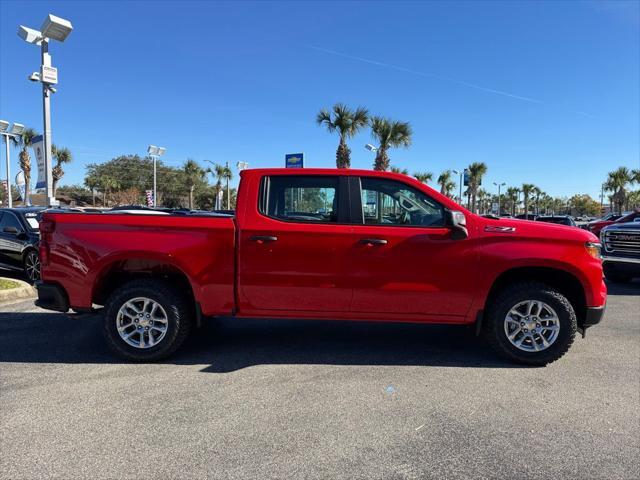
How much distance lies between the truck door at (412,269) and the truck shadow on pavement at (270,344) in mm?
651

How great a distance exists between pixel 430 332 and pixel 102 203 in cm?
7348

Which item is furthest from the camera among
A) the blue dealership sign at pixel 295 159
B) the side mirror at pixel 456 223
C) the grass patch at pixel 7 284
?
the blue dealership sign at pixel 295 159

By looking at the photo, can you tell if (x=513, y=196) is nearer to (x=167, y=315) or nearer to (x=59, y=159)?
(x=59, y=159)

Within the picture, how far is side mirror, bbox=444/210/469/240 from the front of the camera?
4234 mm

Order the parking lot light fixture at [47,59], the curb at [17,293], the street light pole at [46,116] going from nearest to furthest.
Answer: the curb at [17,293] → the parking lot light fixture at [47,59] → the street light pole at [46,116]

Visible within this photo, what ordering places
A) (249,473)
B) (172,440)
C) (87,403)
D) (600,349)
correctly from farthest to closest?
(600,349)
(87,403)
(172,440)
(249,473)

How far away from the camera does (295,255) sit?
14.4 feet

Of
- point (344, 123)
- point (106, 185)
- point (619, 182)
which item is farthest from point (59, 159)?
point (619, 182)

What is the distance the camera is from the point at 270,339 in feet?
17.7

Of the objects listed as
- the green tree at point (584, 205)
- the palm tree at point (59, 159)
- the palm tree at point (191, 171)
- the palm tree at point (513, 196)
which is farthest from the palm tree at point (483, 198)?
the palm tree at point (59, 159)

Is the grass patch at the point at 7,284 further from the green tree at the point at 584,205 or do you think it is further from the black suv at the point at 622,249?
the green tree at the point at 584,205

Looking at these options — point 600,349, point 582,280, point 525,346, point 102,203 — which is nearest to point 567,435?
point 525,346

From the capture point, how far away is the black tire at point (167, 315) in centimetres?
448

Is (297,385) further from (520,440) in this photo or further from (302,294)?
(520,440)
